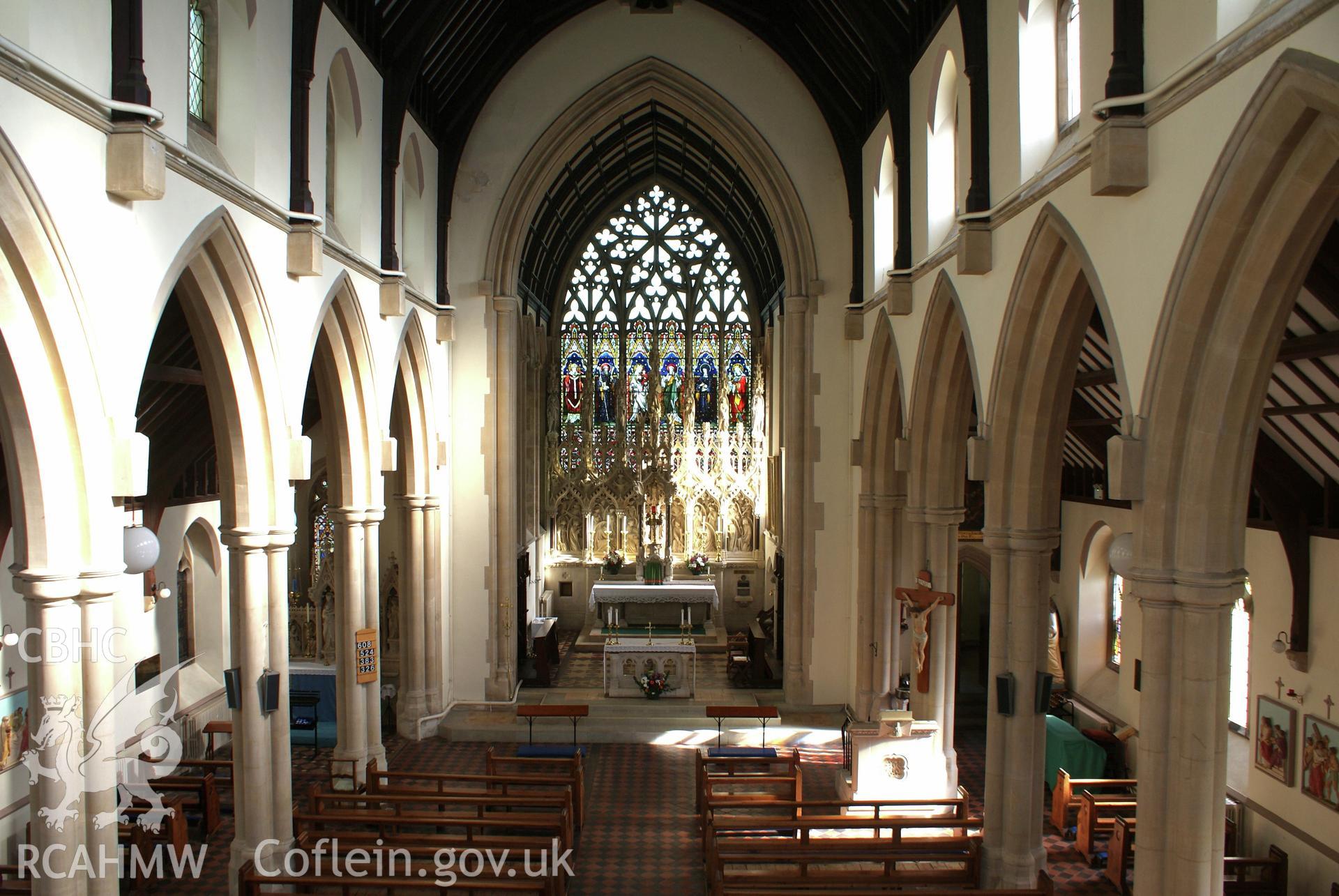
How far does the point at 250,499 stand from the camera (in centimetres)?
862

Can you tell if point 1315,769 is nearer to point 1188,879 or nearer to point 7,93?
point 1188,879

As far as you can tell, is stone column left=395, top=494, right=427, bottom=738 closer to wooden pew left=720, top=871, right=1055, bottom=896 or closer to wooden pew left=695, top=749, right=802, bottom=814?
wooden pew left=695, top=749, right=802, bottom=814

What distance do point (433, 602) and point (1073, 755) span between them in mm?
8742

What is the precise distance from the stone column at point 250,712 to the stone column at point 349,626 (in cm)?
217

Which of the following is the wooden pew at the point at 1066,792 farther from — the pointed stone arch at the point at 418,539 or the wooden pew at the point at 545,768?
the pointed stone arch at the point at 418,539

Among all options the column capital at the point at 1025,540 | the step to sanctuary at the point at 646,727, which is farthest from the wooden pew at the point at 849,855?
the step to sanctuary at the point at 646,727

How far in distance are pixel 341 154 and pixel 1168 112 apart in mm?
8581

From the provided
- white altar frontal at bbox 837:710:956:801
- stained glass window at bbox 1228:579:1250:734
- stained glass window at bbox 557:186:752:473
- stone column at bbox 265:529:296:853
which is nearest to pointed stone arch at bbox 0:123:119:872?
stone column at bbox 265:529:296:853

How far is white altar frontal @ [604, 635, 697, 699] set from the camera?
1504cm

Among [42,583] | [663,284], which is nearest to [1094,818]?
[42,583]

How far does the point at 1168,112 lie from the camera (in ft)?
18.6

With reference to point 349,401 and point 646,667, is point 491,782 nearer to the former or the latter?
point 349,401

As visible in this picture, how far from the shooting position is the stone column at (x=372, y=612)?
37.0 feet

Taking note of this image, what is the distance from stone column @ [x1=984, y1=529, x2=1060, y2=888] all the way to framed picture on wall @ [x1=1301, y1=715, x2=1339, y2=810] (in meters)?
2.88
